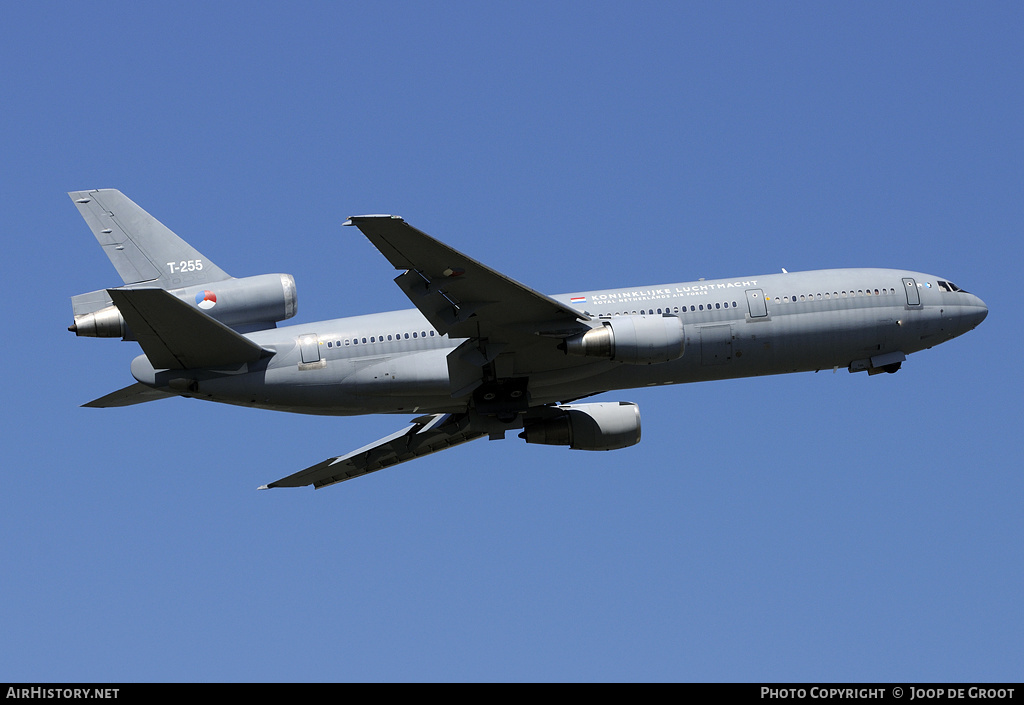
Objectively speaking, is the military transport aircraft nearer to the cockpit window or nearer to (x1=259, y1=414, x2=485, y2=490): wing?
the cockpit window

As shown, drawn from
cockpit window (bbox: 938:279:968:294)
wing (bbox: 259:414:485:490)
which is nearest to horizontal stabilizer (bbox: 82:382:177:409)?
wing (bbox: 259:414:485:490)

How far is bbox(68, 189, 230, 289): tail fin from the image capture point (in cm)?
3656

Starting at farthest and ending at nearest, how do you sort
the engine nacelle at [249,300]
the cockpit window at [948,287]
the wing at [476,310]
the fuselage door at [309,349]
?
1. the cockpit window at [948,287]
2. the engine nacelle at [249,300]
3. the fuselage door at [309,349]
4. the wing at [476,310]

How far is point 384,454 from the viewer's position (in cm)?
4281

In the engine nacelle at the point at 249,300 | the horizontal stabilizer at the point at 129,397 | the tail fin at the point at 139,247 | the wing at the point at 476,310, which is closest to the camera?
the wing at the point at 476,310

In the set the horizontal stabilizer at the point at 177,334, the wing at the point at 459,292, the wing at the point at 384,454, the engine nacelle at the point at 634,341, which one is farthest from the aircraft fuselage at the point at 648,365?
the wing at the point at 384,454

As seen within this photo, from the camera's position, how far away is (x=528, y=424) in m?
39.7

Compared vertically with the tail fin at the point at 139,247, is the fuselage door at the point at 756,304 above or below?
below

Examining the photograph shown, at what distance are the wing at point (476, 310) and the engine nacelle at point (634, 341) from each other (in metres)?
0.53

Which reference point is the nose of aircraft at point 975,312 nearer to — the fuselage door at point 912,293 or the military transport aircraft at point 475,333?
the military transport aircraft at point 475,333

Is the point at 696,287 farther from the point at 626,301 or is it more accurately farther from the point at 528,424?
the point at 528,424

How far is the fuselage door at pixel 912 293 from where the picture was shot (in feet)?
126
